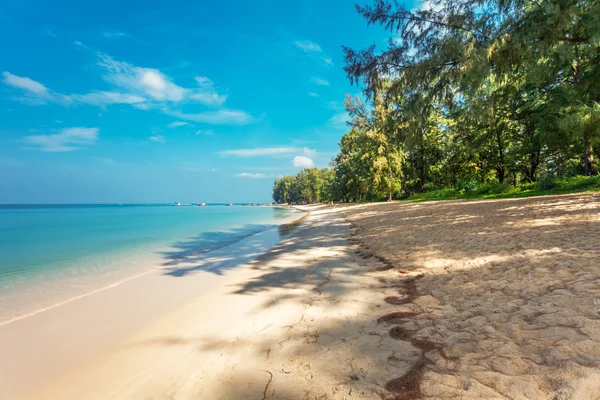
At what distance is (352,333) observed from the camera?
3.69 meters

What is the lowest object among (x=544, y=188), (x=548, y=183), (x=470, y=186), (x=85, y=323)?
(x=85, y=323)

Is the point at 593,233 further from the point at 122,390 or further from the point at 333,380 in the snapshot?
the point at 122,390

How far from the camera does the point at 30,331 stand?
16.5 feet

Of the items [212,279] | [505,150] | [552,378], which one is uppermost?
[505,150]

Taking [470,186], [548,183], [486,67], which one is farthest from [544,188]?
[486,67]

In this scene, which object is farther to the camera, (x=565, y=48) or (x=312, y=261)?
(x=312, y=261)

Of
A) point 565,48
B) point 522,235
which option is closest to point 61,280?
point 522,235

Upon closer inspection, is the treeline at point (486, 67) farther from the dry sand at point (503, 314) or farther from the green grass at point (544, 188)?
the dry sand at point (503, 314)

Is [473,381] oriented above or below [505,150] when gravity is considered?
below

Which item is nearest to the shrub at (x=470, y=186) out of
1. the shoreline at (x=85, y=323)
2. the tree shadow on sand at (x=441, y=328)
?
the tree shadow on sand at (x=441, y=328)

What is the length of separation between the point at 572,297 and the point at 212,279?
24.6ft

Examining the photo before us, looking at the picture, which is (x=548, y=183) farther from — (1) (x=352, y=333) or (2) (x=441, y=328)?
(1) (x=352, y=333)

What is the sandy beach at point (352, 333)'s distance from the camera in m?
2.52

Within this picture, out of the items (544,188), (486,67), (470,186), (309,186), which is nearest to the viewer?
(486,67)
